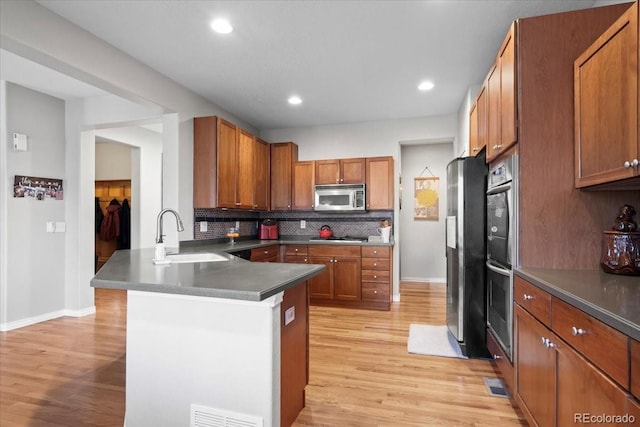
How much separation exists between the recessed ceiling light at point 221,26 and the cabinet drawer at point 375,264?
3.05 meters

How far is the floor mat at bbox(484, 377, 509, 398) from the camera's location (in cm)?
225

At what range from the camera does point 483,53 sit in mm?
2893

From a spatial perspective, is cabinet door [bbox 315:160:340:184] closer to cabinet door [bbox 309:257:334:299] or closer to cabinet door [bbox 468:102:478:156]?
cabinet door [bbox 309:257:334:299]

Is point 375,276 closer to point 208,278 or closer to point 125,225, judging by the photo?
point 208,278

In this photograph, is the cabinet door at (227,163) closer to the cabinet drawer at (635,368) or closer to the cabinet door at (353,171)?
the cabinet door at (353,171)

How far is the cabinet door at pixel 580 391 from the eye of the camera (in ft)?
3.25

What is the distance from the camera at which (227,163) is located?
13.1ft

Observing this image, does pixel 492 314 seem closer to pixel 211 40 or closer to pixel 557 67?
pixel 557 67

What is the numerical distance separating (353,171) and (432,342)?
258 cm

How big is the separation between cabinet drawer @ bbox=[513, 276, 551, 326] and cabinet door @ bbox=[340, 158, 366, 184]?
3.10 meters

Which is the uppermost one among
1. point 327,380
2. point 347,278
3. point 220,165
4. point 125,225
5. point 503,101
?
point 503,101

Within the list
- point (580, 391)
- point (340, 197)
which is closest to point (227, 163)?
point (340, 197)

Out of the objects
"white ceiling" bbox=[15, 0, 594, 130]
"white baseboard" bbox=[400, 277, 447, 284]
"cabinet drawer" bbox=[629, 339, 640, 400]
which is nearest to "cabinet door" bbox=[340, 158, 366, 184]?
→ "white ceiling" bbox=[15, 0, 594, 130]

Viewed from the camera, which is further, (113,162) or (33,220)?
(113,162)
